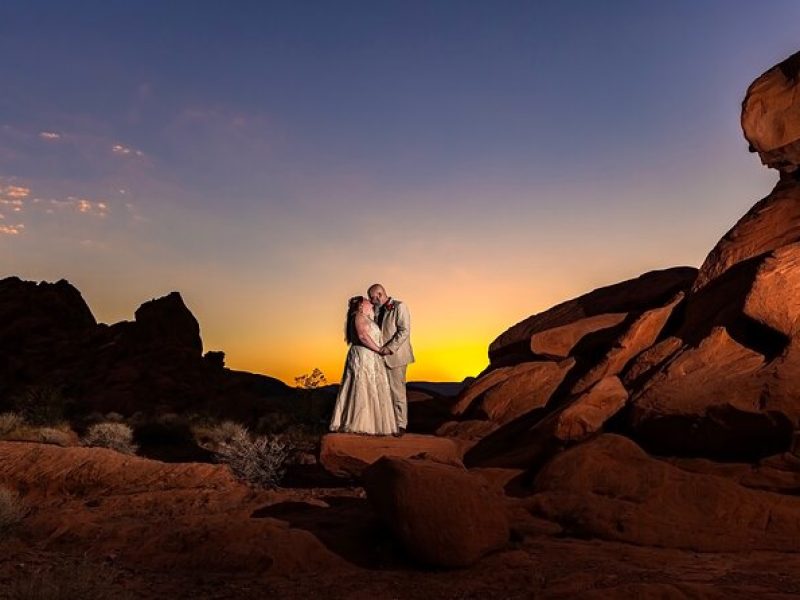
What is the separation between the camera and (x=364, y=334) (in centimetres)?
1260

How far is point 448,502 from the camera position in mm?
7461

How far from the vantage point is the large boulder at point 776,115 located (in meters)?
14.2

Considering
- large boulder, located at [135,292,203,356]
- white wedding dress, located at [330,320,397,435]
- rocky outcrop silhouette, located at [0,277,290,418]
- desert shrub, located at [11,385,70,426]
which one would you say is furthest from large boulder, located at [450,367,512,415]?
large boulder, located at [135,292,203,356]

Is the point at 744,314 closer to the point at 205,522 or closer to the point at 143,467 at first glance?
the point at 205,522

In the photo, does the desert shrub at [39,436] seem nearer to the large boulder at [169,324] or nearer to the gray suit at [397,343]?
the gray suit at [397,343]

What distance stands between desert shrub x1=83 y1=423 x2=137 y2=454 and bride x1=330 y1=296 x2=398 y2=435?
8.55m

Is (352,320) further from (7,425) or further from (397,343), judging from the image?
(7,425)

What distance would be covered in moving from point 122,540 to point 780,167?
14232 millimetres

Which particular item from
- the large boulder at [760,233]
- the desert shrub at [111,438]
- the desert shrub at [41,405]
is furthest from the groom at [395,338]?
the desert shrub at [41,405]

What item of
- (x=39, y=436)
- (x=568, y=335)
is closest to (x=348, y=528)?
(x=568, y=335)

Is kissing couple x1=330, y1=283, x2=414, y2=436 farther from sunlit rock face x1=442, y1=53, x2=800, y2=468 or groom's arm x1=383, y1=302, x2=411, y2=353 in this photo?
sunlit rock face x1=442, y1=53, x2=800, y2=468

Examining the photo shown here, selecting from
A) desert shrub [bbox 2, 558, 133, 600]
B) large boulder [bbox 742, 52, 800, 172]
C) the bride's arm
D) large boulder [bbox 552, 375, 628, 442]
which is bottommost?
desert shrub [bbox 2, 558, 133, 600]

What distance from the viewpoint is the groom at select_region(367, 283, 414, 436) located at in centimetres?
1303

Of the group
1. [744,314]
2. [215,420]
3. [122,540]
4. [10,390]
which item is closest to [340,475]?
[122,540]
